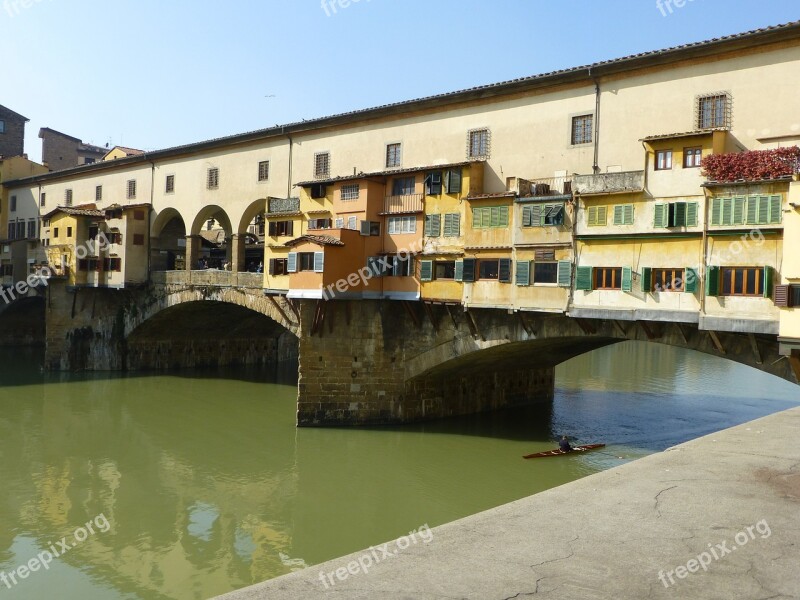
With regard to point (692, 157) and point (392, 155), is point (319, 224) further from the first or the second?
point (692, 157)

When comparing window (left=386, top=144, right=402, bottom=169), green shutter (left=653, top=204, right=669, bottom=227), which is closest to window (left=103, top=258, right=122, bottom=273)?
window (left=386, top=144, right=402, bottom=169)

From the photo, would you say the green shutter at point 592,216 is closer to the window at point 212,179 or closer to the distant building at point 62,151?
the window at point 212,179

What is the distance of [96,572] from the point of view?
14547 millimetres

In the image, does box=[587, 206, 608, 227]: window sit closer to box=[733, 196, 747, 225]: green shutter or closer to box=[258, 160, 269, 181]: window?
box=[733, 196, 747, 225]: green shutter

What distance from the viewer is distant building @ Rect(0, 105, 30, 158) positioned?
60406 millimetres

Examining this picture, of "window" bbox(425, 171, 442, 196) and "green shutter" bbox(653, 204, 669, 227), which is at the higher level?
"window" bbox(425, 171, 442, 196)

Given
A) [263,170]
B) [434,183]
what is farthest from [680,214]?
[263,170]

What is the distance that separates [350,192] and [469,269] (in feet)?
19.6

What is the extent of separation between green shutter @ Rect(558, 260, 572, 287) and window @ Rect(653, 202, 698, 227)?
3.00 meters

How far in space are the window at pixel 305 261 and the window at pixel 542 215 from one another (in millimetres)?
7834

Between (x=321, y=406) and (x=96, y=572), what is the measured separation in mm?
11983

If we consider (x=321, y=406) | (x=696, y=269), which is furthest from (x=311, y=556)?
(x=696, y=269)

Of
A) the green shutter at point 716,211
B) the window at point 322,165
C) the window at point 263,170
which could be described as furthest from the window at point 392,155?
the green shutter at point 716,211

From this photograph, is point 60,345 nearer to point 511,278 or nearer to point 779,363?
point 511,278
